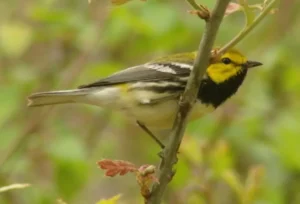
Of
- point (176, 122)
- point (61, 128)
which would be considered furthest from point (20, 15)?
point (176, 122)

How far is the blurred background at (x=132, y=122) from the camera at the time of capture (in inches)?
118

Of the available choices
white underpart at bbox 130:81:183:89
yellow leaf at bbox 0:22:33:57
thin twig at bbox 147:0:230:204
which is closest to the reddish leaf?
thin twig at bbox 147:0:230:204

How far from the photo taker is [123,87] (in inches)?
118

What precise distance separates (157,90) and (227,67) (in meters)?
0.27

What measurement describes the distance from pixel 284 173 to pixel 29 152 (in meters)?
1.05

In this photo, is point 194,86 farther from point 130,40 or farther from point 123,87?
point 130,40

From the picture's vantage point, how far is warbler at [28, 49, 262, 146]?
272cm

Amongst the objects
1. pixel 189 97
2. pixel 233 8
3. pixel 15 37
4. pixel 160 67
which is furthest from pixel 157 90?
pixel 189 97

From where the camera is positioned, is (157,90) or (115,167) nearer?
(115,167)

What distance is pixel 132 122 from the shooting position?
10.3 feet

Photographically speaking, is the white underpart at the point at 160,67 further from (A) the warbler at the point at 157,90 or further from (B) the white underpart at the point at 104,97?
(B) the white underpart at the point at 104,97

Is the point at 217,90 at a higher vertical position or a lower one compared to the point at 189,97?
lower

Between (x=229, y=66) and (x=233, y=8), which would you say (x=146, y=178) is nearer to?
(x=233, y=8)

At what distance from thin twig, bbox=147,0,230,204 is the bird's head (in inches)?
44.5
